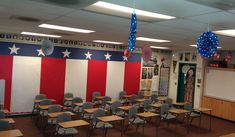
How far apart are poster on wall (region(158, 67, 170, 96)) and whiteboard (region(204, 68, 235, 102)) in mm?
2243

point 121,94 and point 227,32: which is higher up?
point 227,32

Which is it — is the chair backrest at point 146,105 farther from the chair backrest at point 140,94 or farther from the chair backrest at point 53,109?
the chair backrest at point 53,109

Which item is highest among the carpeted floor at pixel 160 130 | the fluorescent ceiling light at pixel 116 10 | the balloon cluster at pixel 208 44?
the fluorescent ceiling light at pixel 116 10

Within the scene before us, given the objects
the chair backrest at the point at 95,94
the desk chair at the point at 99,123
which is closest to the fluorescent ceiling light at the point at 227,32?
the desk chair at the point at 99,123

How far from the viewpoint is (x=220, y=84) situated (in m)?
10.4

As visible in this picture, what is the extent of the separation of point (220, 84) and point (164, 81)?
3.04m

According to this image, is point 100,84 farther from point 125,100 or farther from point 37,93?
point 37,93

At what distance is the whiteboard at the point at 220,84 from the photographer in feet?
32.5

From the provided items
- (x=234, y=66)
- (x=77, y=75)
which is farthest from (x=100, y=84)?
(x=234, y=66)

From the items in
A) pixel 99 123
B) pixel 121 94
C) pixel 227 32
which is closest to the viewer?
pixel 227 32

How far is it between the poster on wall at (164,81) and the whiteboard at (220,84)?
2.24 metres

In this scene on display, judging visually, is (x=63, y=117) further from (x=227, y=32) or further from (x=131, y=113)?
(x=227, y=32)

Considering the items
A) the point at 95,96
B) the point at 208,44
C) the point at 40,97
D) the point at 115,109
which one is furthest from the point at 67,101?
the point at 208,44

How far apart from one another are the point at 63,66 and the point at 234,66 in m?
7.32
